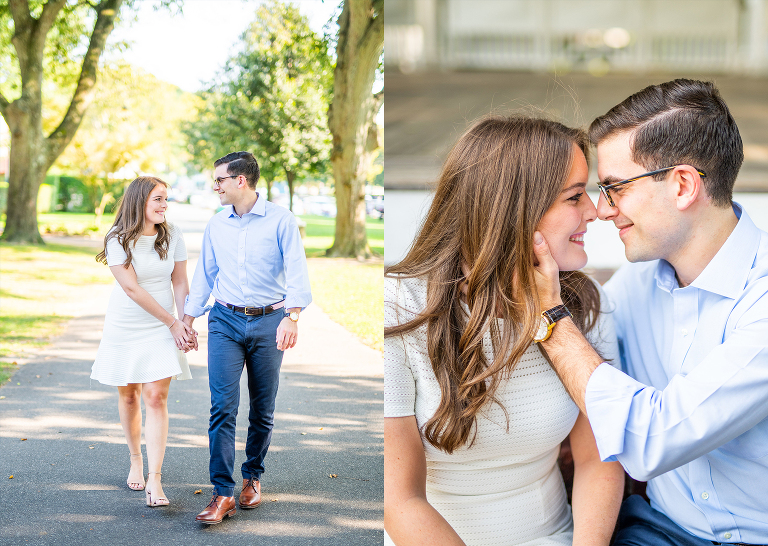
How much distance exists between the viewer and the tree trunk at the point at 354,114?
2.31 metres

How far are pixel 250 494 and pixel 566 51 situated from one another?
1578cm

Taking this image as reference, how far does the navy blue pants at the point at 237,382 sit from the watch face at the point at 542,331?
3.38 feet

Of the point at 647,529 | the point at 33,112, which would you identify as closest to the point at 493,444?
the point at 647,529

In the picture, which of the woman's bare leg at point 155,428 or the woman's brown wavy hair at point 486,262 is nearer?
the woman's brown wavy hair at point 486,262

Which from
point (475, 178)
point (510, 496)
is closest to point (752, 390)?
point (510, 496)

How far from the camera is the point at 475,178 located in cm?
150

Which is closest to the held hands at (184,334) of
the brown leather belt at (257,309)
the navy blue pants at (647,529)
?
the brown leather belt at (257,309)

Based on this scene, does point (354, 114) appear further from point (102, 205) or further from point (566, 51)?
point (566, 51)

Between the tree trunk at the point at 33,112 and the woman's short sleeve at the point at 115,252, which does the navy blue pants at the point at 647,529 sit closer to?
the woman's short sleeve at the point at 115,252

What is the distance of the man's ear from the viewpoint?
60.3 inches

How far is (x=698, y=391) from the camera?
1334mm

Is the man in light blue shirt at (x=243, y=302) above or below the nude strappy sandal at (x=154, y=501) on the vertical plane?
above

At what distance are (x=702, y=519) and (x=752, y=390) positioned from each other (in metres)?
0.44

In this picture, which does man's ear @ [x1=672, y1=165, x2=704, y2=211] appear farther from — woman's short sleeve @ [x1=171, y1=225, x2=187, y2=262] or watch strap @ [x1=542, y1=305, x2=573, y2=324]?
woman's short sleeve @ [x1=171, y1=225, x2=187, y2=262]
